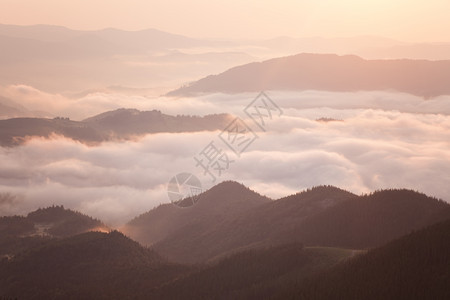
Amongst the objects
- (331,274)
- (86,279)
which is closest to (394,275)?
(331,274)

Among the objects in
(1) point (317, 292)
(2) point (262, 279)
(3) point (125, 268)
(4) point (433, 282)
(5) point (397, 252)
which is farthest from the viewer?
(3) point (125, 268)

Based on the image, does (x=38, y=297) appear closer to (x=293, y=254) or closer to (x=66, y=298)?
(x=66, y=298)

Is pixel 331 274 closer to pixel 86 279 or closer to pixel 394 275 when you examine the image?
pixel 394 275

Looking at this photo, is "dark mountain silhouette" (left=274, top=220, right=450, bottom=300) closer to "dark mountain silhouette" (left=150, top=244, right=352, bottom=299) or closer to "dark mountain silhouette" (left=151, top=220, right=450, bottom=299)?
"dark mountain silhouette" (left=151, top=220, right=450, bottom=299)

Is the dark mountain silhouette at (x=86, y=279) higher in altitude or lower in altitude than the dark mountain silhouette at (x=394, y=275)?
higher

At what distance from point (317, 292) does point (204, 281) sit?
47.7m

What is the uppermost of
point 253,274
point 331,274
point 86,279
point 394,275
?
point 86,279

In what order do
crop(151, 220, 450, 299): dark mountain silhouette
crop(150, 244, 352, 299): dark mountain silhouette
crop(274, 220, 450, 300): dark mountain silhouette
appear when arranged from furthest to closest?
crop(150, 244, 352, 299): dark mountain silhouette → crop(151, 220, 450, 299): dark mountain silhouette → crop(274, 220, 450, 300): dark mountain silhouette

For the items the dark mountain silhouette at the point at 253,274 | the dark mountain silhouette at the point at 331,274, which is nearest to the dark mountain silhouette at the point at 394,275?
the dark mountain silhouette at the point at 331,274

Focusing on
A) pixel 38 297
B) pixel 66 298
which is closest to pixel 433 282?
pixel 66 298

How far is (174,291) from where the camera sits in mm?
154875

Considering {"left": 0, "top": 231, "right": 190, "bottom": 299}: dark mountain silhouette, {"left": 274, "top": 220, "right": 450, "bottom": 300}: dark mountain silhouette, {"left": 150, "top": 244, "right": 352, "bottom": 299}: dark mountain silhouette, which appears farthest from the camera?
{"left": 0, "top": 231, "right": 190, "bottom": 299}: dark mountain silhouette

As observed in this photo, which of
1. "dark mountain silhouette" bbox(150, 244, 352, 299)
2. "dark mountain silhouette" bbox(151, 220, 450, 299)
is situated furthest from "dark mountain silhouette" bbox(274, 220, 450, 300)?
"dark mountain silhouette" bbox(150, 244, 352, 299)

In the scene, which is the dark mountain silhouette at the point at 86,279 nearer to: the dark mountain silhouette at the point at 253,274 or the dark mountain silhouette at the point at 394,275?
the dark mountain silhouette at the point at 253,274
